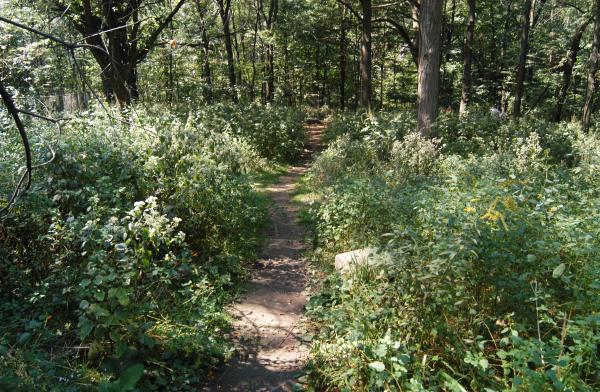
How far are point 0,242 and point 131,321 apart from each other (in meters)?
2.23

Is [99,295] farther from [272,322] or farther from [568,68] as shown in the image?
[568,68]

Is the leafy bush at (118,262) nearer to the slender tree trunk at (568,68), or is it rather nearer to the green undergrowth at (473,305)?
the green undergrowth at (473,305)

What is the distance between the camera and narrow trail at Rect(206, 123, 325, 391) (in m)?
3.90

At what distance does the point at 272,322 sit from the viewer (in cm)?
484

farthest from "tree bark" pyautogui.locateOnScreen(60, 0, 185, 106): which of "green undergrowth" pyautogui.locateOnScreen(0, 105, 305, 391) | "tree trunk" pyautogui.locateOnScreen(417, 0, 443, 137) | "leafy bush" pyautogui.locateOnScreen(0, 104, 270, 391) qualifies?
"tree trunk" pyautogui.locateOnScreen(417, 0, 443, 137)

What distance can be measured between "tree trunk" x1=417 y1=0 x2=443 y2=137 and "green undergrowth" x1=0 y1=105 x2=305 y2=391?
4850 millimetres

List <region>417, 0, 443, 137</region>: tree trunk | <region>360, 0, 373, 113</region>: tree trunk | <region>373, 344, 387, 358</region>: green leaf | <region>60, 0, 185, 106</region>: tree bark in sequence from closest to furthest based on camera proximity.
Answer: <region>373, 344, 387, 358</region>: green leaf < <region>417, 0, 443, 137</region>: tree trunk < <region>60, 0, 185, 106</region>: tree bark < <region>360, 0, 373, 113</region>: tree trunk

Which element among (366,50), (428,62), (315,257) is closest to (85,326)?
(315,257)

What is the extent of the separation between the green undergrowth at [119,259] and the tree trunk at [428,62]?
15.9ft

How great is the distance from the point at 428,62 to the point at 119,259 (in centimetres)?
812

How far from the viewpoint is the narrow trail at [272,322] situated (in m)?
3.90

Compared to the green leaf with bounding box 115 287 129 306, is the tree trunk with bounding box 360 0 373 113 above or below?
above

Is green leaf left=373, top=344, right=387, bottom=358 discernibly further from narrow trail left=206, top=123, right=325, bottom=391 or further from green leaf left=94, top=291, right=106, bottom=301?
green leaf left=94, top=291, right=106, bottom=301

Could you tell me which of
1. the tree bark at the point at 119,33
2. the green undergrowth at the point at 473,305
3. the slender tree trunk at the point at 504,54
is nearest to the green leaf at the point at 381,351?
the green undergrowth at the point at 473,305
